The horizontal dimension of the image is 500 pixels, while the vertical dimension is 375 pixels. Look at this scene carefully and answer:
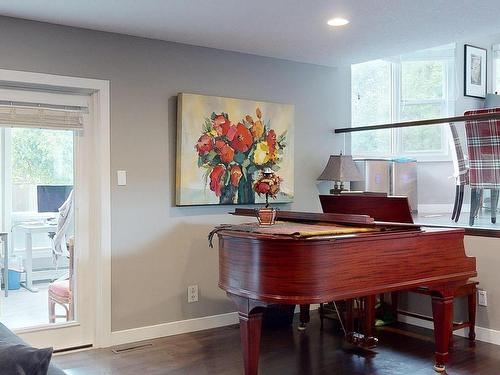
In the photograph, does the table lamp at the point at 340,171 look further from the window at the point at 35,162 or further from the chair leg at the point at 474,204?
the window at the point at 35,162

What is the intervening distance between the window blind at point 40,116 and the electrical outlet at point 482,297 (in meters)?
3.40

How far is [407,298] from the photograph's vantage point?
4.70 m

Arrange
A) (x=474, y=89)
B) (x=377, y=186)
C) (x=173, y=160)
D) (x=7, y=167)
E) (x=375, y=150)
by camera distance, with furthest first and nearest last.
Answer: (x=474, y=89) → (x=375, y=150) → (x=377, y=186) → (x=173, y=160) → (x=7, y=167)

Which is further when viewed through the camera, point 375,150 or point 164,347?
point 375,150

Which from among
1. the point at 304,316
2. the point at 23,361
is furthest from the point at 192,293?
the point at 23,361

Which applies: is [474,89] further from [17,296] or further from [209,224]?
[17,296]

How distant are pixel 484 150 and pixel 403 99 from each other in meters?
2.76

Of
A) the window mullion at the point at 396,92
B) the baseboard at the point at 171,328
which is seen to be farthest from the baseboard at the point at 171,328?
the window mullion at the point at 396,92

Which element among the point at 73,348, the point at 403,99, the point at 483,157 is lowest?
the point at 73,348

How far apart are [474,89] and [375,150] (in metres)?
2.09

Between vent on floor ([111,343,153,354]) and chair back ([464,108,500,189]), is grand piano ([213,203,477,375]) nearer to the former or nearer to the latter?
chair back ([464,108,500,189])

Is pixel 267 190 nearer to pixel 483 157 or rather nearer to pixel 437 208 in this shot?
pixel 483 157

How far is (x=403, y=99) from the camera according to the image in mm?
6832

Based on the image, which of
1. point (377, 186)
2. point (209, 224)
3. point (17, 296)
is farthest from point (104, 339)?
point (377, 186)
